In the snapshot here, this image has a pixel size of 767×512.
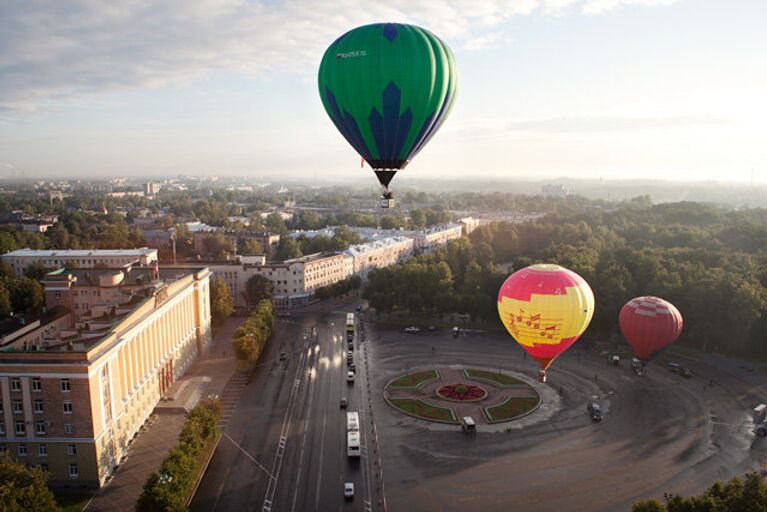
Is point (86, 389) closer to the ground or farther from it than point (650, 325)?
farther from it

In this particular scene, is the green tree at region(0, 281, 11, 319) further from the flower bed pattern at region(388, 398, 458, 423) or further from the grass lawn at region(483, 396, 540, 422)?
the grass lawn at region(483, 396, 540, 422)

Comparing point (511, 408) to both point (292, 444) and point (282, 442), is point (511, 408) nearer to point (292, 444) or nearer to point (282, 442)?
point (292, 444)

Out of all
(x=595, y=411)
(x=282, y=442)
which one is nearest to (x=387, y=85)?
(x=282, y=442)

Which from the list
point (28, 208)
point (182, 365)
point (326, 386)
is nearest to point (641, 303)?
point (326, 386)

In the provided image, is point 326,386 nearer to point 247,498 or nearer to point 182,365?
point 182,365

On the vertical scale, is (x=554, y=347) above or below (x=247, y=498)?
above

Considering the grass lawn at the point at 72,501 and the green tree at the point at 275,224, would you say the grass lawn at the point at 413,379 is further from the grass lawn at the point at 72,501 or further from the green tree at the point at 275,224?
the green tree at the point at 275,224
